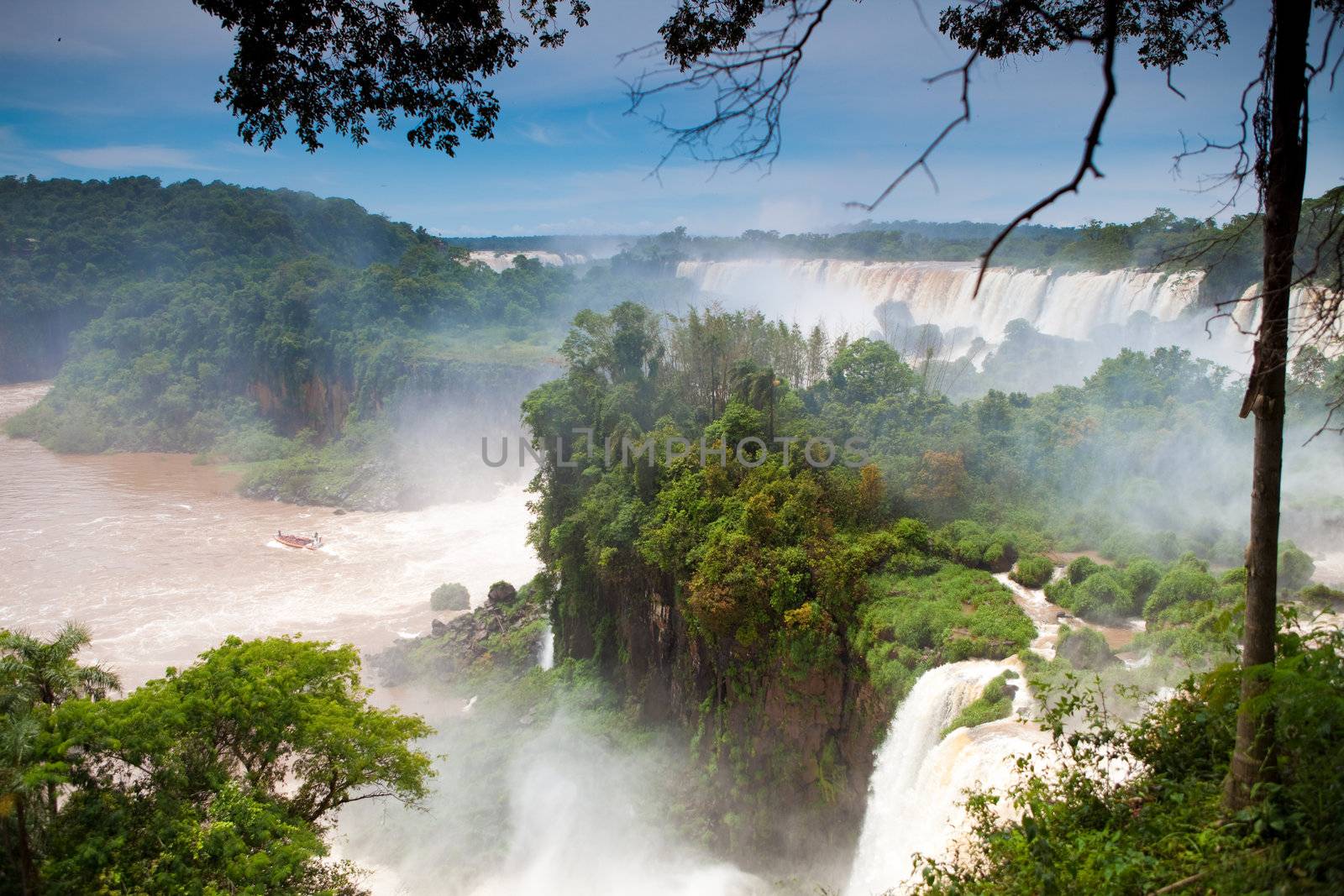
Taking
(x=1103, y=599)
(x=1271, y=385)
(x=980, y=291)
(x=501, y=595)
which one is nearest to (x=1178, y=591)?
(x=1103, y=599)

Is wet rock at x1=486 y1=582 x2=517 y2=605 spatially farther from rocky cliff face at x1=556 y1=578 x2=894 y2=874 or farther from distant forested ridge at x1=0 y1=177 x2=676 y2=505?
distant forested ridge at x1=0 y1=177 x2=676 y2=505

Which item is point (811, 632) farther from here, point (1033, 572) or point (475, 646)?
point (475, 646)

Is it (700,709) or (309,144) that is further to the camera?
(700,709)

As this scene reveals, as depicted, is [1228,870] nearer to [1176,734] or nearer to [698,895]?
A: [1176,734]

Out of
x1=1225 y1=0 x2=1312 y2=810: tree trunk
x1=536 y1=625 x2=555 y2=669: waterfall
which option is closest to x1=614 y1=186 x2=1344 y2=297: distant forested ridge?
x1=1225 y1=0 x2=1312 y2=810: tree trunk

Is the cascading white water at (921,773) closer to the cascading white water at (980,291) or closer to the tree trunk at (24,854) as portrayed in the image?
the tree trunk at (24,854)

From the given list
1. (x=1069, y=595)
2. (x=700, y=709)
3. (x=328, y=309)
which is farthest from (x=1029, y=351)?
(x=328, y=309)

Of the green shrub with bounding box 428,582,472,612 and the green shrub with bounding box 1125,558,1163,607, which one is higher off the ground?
the green shrub with bounding box 1125,558,1163,607
